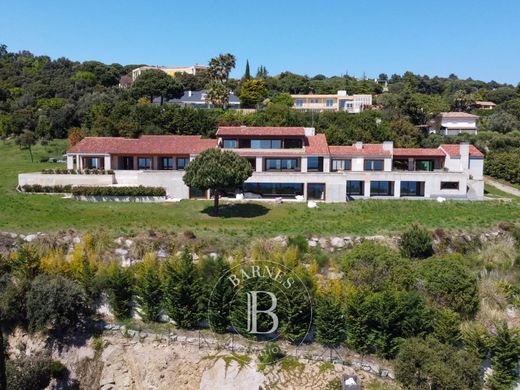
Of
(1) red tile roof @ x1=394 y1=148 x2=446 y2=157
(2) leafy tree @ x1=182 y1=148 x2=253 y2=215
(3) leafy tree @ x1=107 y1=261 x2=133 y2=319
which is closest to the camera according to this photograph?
(3) leafy tree @ x1=107 y1=261 x2=133 y2=319

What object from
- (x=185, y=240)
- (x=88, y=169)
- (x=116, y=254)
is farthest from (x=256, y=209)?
(x=88, y=169)

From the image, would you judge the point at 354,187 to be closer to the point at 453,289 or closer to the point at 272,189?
the point at 272,189

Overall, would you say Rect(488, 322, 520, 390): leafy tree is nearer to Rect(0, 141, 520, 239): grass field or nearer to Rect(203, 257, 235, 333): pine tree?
Rect(203, 257, 235, 333): pine tree

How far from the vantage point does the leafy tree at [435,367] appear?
20969 millimetres

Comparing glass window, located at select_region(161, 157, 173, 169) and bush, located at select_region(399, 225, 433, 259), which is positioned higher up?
glass window, located at select_region(161, 157, 173, 169)

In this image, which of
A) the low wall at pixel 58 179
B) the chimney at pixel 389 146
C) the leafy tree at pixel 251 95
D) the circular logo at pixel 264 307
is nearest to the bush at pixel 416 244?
the circular logo at pixel 264 307

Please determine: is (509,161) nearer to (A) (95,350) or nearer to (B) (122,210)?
(B) (122,210)

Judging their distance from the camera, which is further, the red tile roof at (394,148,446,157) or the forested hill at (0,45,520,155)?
the forested hill at (0,45,520,155)

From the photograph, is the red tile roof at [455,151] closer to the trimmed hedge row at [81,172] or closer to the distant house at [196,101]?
the trimmed hedge row at [81,172]

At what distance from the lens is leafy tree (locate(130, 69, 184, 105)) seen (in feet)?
270

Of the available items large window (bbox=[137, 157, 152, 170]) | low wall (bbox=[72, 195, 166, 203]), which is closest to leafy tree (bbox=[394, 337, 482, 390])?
A: low wall (bbox=[72, 195, 166, 203])

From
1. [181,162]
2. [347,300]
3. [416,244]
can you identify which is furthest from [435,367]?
[181,162]

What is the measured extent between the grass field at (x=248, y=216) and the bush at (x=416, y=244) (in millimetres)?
2536

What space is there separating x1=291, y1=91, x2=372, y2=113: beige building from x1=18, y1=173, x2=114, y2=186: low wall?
169 feet
